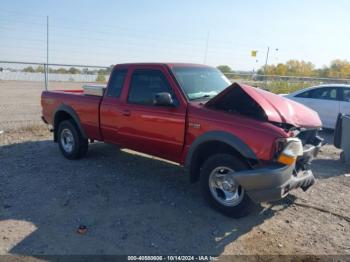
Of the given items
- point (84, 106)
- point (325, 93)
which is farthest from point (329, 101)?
point (84, 106)

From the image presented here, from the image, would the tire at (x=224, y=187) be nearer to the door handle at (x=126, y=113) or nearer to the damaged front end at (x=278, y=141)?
the damaged front end at (x=278, y=141)

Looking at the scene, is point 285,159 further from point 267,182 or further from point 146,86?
point 146,86

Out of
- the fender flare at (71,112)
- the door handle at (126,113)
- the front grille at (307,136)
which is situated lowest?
the fender flare at (71,112)

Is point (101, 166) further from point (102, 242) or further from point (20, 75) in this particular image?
point (20, 75)

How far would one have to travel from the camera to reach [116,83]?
5.84 metres

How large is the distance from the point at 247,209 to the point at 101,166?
312 cm

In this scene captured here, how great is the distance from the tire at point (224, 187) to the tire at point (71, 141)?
3.05m

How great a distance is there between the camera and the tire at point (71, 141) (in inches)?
259

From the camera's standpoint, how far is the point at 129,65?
18.7 feet

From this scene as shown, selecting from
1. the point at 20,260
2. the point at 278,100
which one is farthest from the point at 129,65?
the point at 20,260

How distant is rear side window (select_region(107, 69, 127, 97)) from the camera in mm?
5734

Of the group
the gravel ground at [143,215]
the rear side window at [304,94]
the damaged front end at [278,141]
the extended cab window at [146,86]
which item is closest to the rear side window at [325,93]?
the rear side window at [304,94]

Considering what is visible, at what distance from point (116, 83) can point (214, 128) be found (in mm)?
2299

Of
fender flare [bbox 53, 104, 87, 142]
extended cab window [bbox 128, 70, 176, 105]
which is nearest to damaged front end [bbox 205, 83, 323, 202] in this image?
extended cab window [bbox 128, 70, 176, 105]
